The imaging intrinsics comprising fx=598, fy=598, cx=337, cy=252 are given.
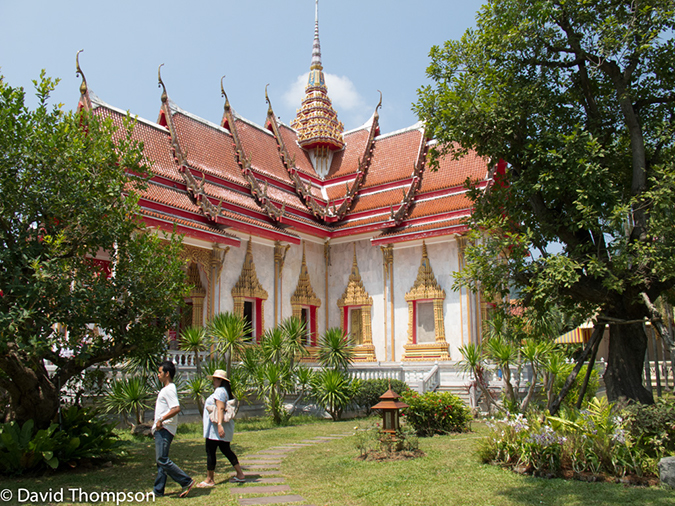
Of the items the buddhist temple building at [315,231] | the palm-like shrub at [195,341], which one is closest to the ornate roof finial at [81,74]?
the buddhist temple building at [315,231]

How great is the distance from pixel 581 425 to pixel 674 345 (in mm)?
1432

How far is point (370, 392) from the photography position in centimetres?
1380

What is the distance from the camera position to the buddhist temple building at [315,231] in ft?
57.0

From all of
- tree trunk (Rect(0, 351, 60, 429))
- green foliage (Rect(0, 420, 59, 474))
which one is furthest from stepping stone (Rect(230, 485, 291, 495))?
tree trunk (Rect(0, 351, 60, 429))

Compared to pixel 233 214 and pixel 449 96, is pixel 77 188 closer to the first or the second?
Answer: pixel 449 96

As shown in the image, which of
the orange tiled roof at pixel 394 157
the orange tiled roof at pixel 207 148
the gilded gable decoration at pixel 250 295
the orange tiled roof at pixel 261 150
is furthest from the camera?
the orange tiled roof at pixel 394 157

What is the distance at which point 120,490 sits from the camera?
6.18 m

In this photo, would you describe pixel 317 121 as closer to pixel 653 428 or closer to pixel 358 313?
pixel 358 313

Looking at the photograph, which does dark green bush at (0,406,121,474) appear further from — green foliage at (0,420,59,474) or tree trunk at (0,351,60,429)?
tree trunk at (0,351,60,429)

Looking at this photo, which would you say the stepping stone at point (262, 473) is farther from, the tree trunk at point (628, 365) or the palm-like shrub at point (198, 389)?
the palm-like shrub at point (198, 389)

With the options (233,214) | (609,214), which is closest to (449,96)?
(609,214)

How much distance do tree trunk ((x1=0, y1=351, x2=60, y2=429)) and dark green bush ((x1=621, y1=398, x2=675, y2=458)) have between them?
671 centimetres

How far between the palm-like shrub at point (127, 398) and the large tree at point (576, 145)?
20.3ft

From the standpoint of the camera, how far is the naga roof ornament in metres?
24.6
